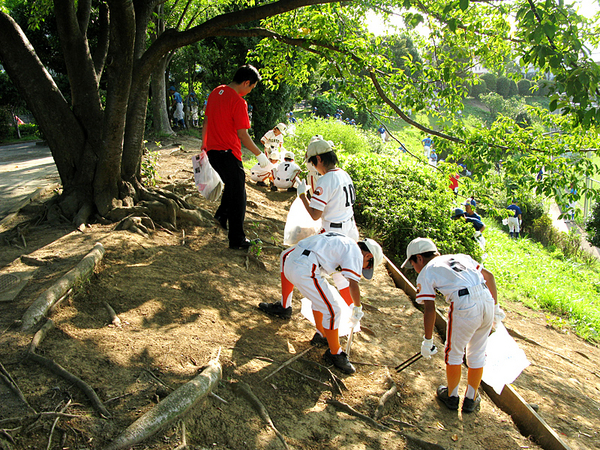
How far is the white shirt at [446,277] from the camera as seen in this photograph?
11.5 feet

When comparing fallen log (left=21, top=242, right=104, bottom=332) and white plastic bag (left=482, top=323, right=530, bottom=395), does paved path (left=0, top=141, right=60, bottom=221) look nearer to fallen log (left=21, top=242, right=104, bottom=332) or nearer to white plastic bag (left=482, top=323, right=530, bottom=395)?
fallen log (left=21, top=242, right=104, bottom=332)

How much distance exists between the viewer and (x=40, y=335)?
2.93 m

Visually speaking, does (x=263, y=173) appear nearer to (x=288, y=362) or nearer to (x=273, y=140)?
(x=273, y=140)

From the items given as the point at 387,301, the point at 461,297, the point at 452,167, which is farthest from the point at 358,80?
the point at 461,297

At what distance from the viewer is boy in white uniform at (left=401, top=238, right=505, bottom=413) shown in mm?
3496

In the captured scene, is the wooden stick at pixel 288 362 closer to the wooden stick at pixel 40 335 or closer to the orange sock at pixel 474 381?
the orange sock at pixel 474 381

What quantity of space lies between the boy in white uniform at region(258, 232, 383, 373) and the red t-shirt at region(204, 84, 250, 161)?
1876 mm

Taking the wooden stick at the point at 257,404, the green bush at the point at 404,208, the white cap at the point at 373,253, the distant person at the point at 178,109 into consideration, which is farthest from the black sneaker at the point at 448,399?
the distant person at the point at 178,109

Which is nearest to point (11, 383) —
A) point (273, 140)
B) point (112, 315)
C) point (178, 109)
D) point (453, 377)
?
point (112, 315)

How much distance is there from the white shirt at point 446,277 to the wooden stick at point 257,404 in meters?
1.53

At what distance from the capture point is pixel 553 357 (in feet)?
19.5

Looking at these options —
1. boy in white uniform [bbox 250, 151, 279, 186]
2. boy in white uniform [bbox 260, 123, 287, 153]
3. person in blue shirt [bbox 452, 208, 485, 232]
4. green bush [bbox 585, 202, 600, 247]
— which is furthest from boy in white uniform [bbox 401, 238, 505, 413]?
green bush [bbox 585, 202, 600, 247]

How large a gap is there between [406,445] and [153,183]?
18.0ft

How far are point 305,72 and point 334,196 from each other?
430 cm
